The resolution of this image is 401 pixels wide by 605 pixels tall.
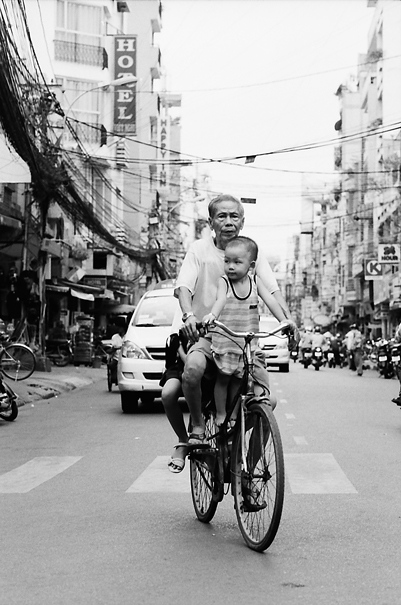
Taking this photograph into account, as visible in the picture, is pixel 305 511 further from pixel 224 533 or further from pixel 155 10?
pixel 155 10

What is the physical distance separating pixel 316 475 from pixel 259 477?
3.12 meters

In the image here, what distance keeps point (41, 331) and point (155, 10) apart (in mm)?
57107

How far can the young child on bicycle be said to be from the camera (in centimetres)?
572

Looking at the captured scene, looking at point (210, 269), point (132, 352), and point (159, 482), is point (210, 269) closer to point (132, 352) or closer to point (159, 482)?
point (159, 482)

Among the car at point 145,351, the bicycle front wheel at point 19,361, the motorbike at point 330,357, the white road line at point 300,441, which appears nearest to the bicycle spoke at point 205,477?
the white road line at point 300,441

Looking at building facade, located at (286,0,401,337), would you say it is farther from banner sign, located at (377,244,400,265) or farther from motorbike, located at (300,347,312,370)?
motorbike, located at (300,347,312,370)

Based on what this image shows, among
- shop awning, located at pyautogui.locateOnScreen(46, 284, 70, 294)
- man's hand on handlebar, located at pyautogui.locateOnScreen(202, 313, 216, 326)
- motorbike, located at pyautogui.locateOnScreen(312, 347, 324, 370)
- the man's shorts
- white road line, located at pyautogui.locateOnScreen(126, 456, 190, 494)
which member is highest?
shop awning, located at pyautogui.locateOnScreen(46, 284, 70, 294)

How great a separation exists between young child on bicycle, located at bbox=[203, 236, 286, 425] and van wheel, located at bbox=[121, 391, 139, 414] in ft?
30.8

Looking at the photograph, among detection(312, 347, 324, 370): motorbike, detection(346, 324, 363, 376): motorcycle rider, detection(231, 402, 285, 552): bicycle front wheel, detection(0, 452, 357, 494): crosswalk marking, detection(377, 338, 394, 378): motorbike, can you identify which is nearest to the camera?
detection(231, 402, 285, 552): bicycle front wheel

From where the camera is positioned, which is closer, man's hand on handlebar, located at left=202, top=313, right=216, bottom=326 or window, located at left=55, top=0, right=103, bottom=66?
man's hand on handlebar, located at left=202, top=313, right=216, bottom=326

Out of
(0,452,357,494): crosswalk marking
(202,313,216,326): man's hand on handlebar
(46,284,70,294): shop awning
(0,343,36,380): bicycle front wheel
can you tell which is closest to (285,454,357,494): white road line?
(0,452,357,494): crosswalk marking

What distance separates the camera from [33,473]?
8984 millimetres

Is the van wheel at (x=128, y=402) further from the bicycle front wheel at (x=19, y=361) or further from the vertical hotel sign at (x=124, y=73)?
the vertical hotel sign at (x=124, y=73)

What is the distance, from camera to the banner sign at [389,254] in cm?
4359
